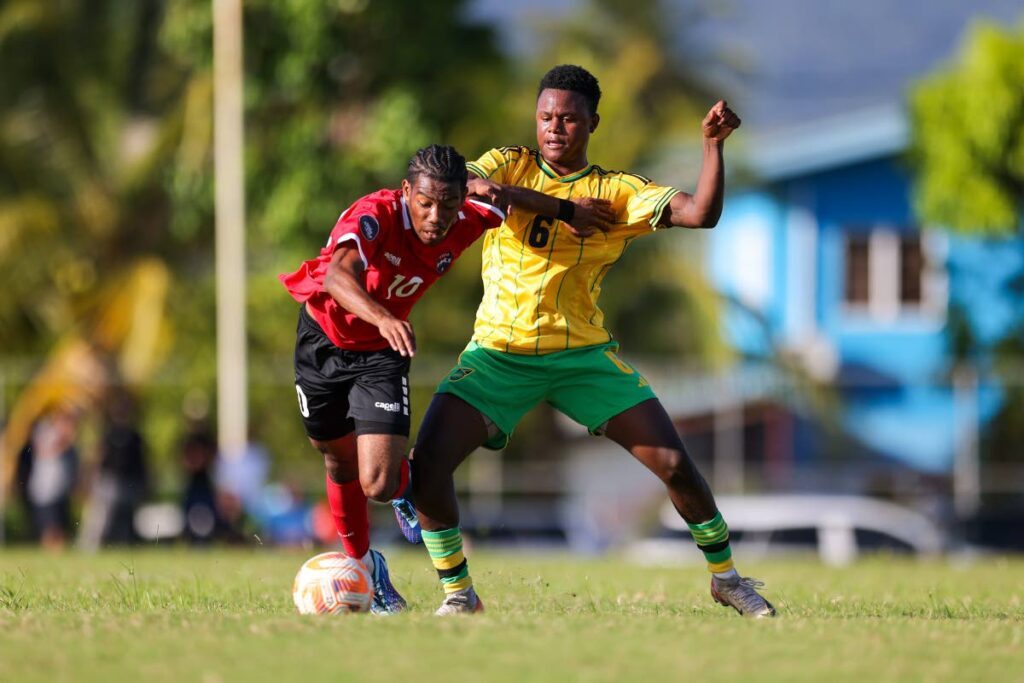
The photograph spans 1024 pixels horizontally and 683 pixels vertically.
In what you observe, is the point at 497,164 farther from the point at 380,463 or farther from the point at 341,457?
the point at 341,457

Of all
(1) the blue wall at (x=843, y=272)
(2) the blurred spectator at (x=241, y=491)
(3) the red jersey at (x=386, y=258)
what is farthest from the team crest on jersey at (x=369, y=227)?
(1) the blue wall at (x=843, y=272)

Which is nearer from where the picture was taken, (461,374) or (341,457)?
(461,374)

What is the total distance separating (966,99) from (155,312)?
550 inches

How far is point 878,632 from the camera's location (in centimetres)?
664

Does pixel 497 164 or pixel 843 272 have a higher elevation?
pixel 497 164

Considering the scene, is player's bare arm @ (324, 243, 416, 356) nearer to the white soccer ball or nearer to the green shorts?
the green shorts

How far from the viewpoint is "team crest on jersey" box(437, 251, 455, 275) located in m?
7.84

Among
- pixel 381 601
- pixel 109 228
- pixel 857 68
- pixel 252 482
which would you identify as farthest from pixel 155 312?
pixel 857 68

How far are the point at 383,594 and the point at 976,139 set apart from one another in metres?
21.3

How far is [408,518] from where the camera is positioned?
26.5ft

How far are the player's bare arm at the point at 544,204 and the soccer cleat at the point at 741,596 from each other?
71.3 inches

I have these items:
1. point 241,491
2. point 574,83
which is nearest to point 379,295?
point 574,83

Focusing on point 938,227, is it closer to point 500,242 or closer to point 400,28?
point 400,28

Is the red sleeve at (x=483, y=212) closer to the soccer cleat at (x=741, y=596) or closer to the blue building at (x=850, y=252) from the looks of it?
the soccer cleat at (x=741, y=596)
